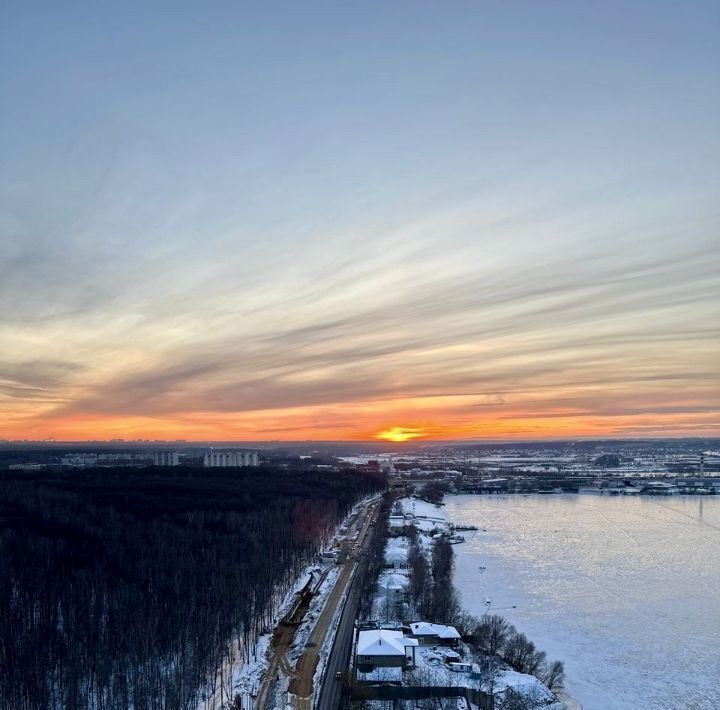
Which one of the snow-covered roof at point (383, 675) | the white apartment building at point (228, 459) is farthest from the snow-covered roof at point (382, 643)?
the white apartment building at point (228, 459)

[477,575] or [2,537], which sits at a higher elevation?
[2,537]

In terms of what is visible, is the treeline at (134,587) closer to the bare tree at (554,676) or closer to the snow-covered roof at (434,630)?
the snow-covered roof at (434,630)

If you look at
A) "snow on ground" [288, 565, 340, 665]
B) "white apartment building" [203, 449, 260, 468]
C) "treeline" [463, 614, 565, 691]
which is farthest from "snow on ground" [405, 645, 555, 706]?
"white apartment building" [203, 449, 260, 468]

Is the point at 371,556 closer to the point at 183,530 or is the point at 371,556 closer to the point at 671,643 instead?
the point at 183,530

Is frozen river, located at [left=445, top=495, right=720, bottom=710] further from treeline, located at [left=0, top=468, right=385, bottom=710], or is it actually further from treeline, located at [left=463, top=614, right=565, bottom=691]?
treeline, located at [left=0, top=468, right=385, bottom=710]

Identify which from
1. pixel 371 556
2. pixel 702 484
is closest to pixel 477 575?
pixel 371 556

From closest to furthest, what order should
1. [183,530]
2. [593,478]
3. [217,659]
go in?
1. [217,659]
2. [183,530]
3. [593,478]
